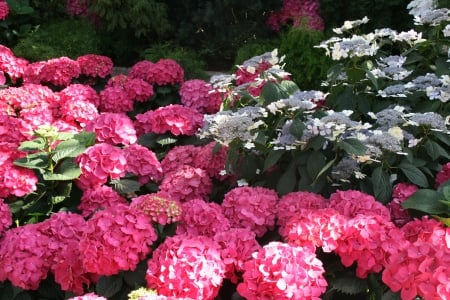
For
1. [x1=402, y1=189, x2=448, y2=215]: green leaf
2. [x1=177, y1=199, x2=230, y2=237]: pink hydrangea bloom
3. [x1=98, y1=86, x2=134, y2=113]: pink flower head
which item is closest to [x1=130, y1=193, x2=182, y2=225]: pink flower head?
[x1=177, y1=199, x2=230, y2=237]: pink hydrangea bloom

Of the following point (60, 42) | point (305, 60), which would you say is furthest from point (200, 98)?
point (60, 42)

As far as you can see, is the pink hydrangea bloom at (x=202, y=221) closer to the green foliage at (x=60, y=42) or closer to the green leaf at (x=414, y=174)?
the green leaf at (x=414, y=174)

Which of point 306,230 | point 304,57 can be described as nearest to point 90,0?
point 304,57

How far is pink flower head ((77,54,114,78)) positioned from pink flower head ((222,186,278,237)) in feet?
7.57

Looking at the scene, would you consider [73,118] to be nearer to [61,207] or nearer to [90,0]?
[61,207]

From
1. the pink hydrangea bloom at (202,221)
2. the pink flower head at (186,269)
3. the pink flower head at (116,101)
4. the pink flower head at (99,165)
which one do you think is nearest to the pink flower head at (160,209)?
the pink hydrangea bloom at (202,221)

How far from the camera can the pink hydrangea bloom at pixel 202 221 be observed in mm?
2035

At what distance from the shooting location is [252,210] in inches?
84.0

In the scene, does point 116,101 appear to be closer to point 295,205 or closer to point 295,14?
point 295,205

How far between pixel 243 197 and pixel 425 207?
630 mm

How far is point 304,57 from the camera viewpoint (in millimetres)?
4062

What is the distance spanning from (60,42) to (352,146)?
3778mm

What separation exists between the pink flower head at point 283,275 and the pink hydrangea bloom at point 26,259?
784mm

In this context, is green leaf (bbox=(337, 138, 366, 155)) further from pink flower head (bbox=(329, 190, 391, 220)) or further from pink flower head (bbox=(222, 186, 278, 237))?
pink flower head (bbox=(222, 186, 278, 237))
